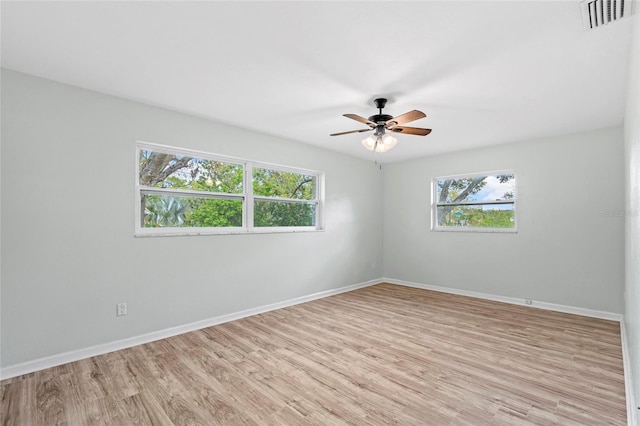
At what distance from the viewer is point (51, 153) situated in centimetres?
269

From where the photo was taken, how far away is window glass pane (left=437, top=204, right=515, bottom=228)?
15.8ft

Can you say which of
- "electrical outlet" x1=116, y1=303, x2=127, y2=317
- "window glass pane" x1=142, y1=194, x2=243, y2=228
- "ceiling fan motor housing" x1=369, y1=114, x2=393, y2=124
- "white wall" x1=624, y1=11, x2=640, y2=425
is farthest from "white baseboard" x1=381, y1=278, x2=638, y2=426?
"electrical outlet" x1=116, y1=303, x2=127, y2=317

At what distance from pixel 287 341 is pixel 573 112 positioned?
13.2 ft

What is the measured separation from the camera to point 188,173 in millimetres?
3658

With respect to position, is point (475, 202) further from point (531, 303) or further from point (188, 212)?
point (188, 212)

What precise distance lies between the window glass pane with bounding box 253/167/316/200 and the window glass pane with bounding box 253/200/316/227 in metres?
0.13

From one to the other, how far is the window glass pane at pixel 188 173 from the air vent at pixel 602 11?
11.8 ft

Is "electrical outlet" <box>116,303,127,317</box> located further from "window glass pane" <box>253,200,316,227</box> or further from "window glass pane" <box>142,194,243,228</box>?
"window glass pane" <box>253,200,316,227</box>

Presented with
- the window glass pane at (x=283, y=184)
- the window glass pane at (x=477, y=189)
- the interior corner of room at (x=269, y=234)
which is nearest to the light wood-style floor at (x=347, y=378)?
the interior corner of room at (x=269, y=234)

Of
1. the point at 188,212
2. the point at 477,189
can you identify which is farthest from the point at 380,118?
the point at 477,189

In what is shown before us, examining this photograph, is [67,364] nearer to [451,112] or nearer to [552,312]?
[451,112]

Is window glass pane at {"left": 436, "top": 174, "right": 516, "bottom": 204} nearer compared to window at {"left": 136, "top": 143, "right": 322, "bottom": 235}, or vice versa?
window at {"left": 136, "top": 143, "right": 322, "bottom": 235}

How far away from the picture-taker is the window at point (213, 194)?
3.36 m

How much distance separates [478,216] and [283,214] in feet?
10.7
